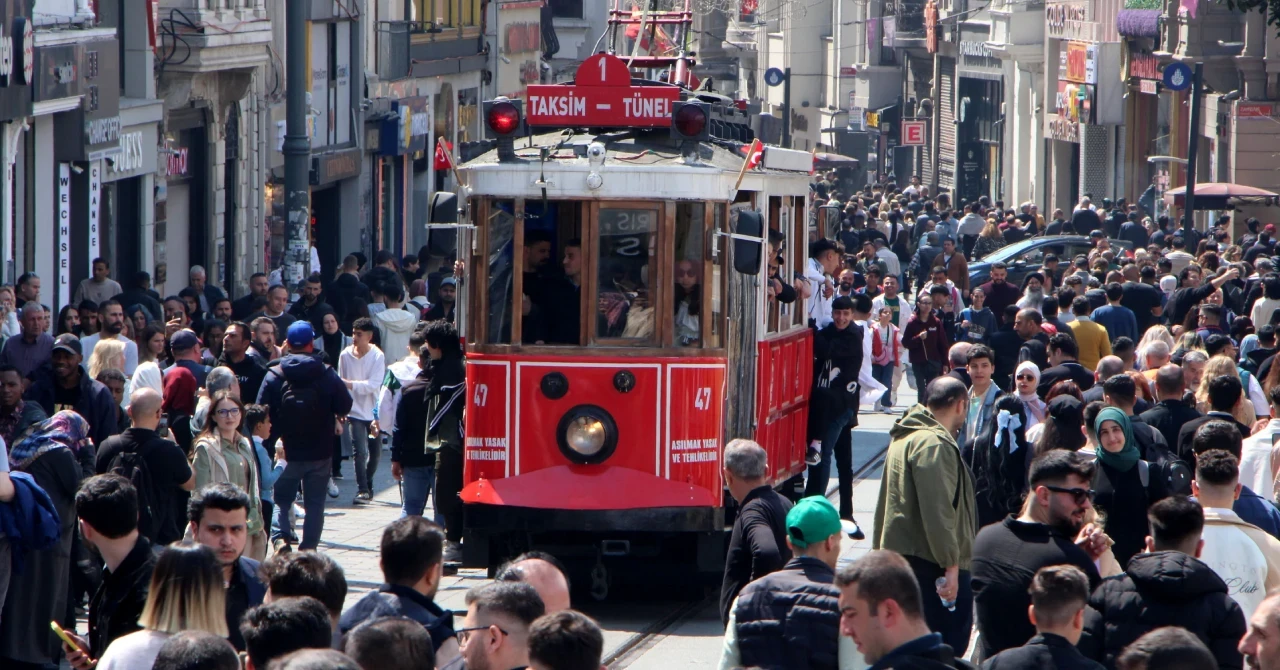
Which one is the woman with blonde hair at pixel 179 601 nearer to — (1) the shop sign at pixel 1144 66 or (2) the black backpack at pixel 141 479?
(2) the black backpack at pixel 141 479

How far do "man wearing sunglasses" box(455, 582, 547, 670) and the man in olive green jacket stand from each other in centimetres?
309

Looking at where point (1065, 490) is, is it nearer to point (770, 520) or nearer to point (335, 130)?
point (770, 520)

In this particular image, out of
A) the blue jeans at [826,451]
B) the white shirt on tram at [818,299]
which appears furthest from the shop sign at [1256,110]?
the blue jeans at [826,451]

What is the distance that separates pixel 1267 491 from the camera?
9.43 metres

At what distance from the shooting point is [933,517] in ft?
27.5

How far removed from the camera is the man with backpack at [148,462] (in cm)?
948

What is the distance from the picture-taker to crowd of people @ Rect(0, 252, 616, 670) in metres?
5.50

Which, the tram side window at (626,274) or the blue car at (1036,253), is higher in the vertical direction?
the tram side window at (626,274)

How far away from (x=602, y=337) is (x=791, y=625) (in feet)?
15.9

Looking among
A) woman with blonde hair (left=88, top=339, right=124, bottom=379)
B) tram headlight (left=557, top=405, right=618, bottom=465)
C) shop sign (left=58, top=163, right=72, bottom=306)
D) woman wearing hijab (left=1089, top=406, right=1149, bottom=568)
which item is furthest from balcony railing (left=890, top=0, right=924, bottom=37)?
woman wearing hijab (left=1089, top=406, right=1149, bottom=568)

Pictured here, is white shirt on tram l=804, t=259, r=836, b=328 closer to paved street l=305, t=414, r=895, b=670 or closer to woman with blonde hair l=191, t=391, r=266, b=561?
paved street l=305, t=414, r=895, b=670

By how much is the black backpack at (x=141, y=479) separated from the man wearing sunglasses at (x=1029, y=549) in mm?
4242

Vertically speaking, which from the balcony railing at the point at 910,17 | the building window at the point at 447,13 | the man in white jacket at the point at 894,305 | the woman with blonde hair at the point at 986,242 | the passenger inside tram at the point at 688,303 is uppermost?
the balcony railing at the point at 910,17

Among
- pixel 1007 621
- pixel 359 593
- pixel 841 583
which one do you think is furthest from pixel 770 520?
pixel 359 593
